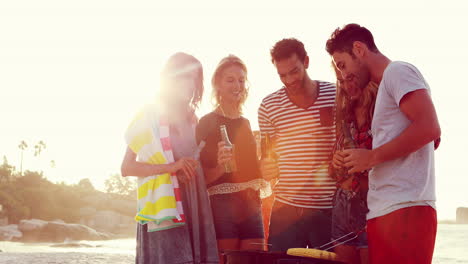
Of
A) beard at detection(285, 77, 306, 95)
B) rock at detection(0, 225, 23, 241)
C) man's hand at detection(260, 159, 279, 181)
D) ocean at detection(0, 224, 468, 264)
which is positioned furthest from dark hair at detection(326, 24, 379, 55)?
rock at detection(0, 225, 23, 241)

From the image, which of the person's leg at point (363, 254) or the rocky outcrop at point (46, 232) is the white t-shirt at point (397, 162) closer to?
the person's leg at point (363, 254)

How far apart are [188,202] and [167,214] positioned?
0.30 meters

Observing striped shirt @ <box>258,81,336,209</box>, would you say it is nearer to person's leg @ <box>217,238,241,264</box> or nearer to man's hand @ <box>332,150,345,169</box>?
person's leg @ <box>217,238,241,264</box>

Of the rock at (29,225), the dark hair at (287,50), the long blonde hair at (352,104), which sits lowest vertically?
the rock at (29,225)

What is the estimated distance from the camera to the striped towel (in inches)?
132

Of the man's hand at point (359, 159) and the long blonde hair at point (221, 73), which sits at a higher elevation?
the long blonde hair at point (221, 73)

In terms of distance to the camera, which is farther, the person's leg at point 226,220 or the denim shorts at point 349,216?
the person's leg at point 226,220

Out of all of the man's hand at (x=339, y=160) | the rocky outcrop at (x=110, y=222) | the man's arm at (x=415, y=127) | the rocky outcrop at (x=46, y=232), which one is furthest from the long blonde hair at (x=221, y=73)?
the rocky outcrop at (x=110, y=222)

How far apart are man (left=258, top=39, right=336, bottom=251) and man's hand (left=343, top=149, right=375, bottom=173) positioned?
109 centimetres

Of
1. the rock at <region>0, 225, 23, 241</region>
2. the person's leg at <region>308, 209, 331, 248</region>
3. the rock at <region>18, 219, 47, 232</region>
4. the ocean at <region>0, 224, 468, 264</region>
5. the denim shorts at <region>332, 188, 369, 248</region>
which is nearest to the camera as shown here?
the denim shorts at <region>332, 188, 369, 248</region>

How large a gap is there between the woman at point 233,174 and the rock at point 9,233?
157ft

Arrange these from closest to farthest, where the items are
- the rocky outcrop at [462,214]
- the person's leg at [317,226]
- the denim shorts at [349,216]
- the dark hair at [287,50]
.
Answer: the denim shorts at [349,216], the person's leg at [317,226], the dark hair at [287,50], the rocky outcrop at [462,214]

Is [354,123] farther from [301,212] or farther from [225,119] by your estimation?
[225,119]

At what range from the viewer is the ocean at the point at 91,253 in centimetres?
1184
